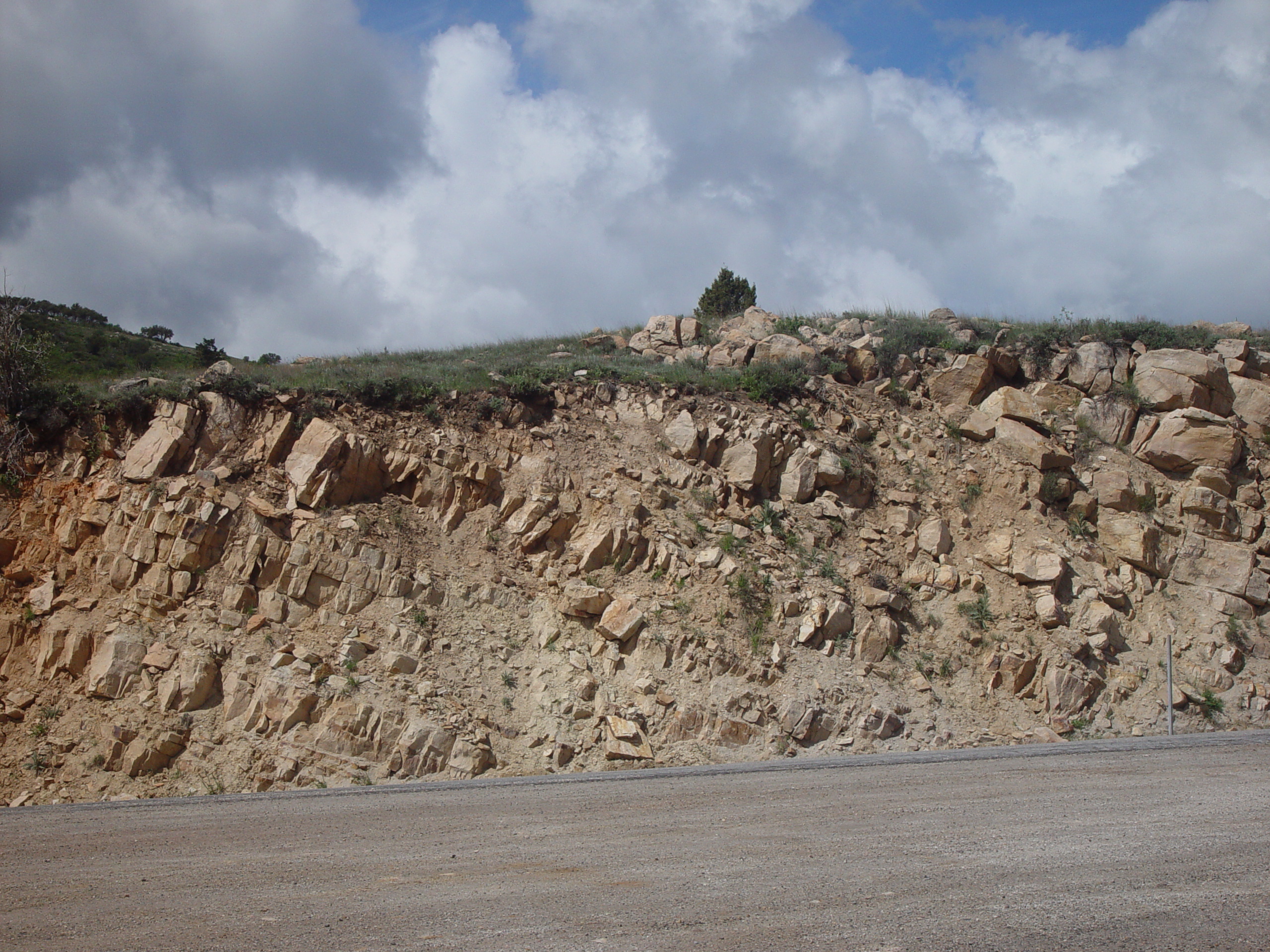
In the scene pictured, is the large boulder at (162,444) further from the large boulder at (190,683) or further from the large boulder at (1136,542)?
the large boulder at (1136,542)

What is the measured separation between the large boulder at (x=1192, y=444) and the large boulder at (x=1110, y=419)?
1.91 feet

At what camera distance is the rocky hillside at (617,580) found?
39.5ft

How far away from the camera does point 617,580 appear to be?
48.1 ft

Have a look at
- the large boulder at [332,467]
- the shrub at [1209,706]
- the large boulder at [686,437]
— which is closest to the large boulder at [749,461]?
the large boulder at [686,437]

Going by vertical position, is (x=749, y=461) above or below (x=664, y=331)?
below

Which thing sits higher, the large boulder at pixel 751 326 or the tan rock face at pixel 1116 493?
the large boulder at pixel 751 326

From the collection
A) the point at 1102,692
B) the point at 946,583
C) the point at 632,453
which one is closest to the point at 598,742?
the point at 632,453

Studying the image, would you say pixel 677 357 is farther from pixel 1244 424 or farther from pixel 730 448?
pixel 1244 424

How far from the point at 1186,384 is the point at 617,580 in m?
14.7

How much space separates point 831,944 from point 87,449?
15198 millimetres

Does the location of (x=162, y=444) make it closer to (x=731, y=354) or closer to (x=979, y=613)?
(x=731, y=354)

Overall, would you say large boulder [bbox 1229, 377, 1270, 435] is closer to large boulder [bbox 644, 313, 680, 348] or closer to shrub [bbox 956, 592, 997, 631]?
shrub [bbox 956, 592, 997, 631]

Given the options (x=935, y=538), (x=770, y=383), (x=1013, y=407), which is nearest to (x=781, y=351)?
(x=770, y=383)

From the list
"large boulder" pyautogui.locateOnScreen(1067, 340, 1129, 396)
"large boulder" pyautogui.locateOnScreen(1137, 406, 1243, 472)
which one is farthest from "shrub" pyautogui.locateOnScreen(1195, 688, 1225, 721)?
"large boulder" pyautogui.locateOnScreen(1067, 340, 1129, 396)
